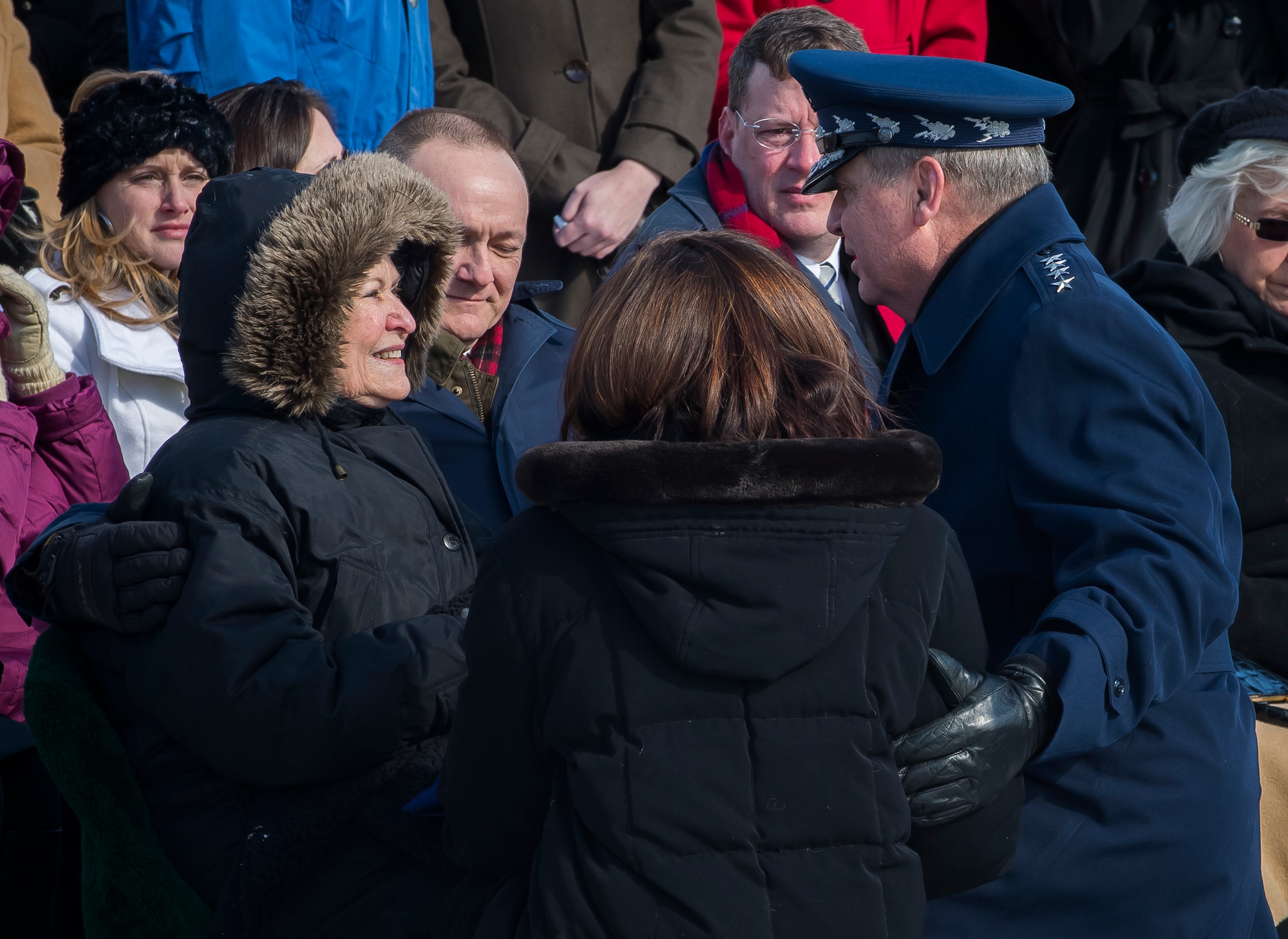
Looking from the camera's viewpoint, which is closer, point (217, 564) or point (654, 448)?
point (654, 448)

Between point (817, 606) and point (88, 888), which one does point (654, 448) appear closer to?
point (817, 606)

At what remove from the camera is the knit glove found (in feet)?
10.3

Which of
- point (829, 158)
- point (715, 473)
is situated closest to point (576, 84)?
point (829, 158)

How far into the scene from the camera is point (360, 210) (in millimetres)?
2363

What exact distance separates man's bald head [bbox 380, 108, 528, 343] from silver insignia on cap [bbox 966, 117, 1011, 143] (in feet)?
4.88

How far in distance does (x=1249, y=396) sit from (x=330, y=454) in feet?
8.63

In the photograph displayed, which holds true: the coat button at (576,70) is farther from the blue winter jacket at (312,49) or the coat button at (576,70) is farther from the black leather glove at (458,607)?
the black leather glove at (458,607)

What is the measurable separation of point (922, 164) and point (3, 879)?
2.27 m

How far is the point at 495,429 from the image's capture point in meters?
3.18

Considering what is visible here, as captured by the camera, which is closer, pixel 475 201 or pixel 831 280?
pixel 475 201

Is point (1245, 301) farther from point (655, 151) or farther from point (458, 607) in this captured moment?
point (458, 607)

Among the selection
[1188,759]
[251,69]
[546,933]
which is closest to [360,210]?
[546,933]

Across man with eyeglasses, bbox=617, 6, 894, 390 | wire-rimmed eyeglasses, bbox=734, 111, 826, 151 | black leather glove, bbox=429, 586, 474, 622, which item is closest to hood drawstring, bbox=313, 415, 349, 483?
black leather glove, bbox=429, 586, 474, 622

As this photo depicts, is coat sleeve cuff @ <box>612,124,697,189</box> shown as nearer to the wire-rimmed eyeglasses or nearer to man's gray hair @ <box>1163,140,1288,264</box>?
the wire-rimmed eyeglasses
